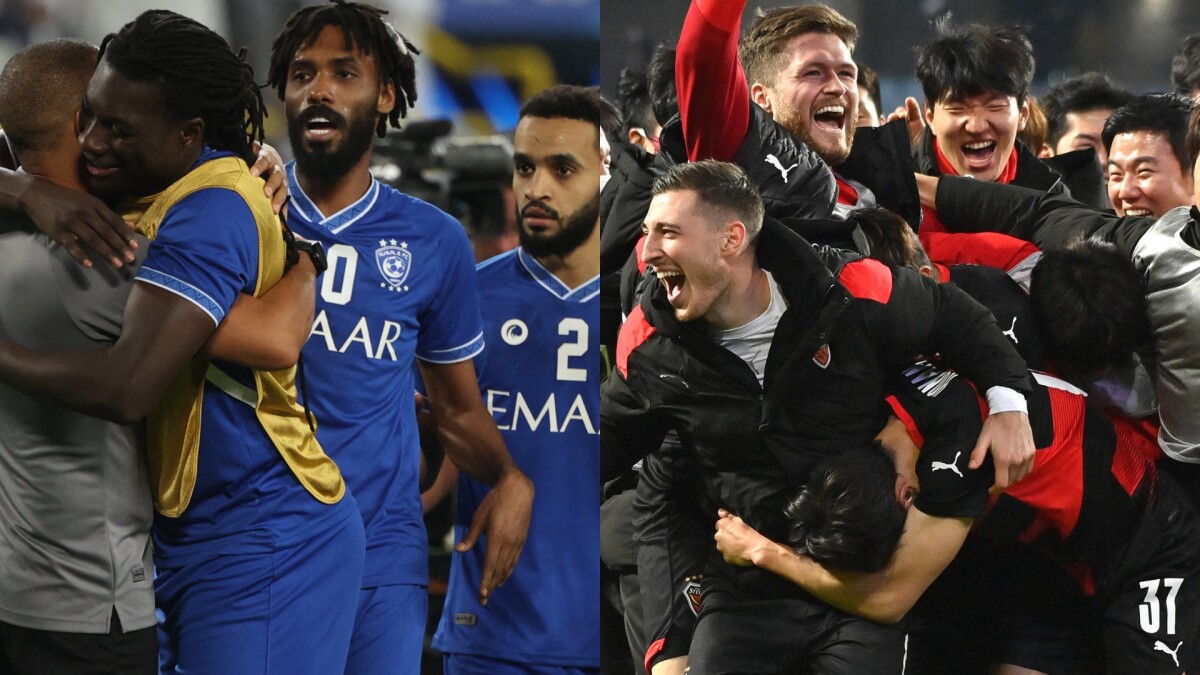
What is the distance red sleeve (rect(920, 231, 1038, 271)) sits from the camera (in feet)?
10.8

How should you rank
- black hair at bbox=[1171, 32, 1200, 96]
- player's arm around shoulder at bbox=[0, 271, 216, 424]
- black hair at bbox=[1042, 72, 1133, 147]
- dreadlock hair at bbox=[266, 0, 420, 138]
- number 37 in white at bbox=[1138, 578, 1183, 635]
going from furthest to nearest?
1. black hair at bbox=[1042, 72, 1133, 147]
2. black hair at bbox=[1171, 32, 1200, 96]
3. number 37 in white at bbox=[1138, 578, 1183, 635]
4. dreadlock hair at bbox=[266, 0, 420, 138]
5. player's arm around shoulder at bbox=[0, 271, 216, 424]

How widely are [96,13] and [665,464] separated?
1.55 metres

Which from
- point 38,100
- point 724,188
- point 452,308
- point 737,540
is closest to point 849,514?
point 737,540

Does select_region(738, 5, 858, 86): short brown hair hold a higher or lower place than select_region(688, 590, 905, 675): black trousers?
higher

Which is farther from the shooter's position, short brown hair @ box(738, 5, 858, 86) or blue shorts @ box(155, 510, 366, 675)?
short brown hair @ box(738, 5, 858, 86)

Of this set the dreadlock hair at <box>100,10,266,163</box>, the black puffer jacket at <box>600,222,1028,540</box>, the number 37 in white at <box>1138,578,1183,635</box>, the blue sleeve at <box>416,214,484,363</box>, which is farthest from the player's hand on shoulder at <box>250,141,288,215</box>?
the number 37 in white at <box>1138,578,1183,635</box>

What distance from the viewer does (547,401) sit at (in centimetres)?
262

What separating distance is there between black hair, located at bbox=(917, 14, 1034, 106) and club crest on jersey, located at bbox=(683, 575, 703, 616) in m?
1.60

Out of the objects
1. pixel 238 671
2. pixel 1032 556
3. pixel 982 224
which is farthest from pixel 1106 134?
pixel 238 671

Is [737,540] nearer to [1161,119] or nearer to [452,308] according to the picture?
[452,308]

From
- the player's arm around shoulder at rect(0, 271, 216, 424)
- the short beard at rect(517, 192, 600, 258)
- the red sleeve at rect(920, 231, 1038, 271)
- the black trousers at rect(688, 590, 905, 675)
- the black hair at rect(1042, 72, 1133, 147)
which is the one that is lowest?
the black trousers at rect(688, 590, 905, 675)

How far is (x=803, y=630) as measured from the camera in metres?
2.74

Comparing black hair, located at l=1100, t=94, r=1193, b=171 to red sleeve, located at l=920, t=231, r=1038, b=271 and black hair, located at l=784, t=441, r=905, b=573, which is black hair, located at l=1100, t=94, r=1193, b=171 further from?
black hair, located at l=784, t=441, r=905, b=573

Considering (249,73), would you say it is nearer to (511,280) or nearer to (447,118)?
(447,118)
